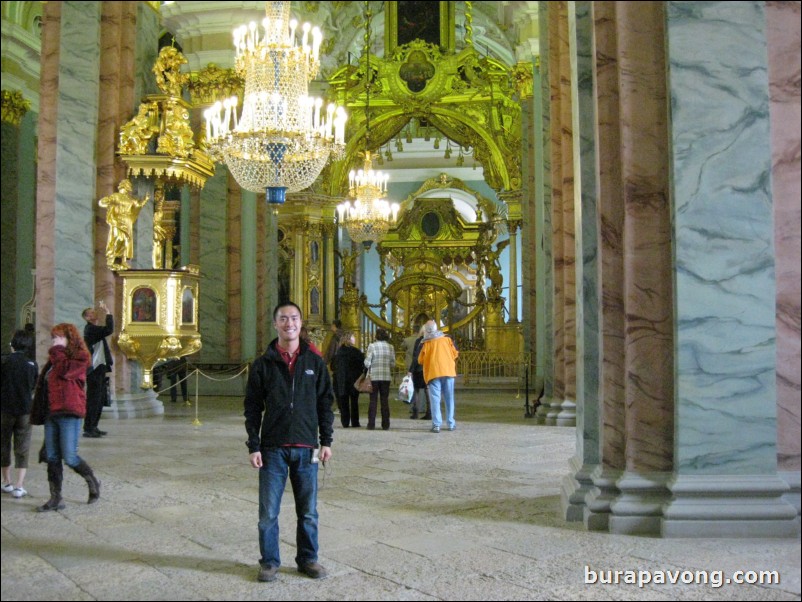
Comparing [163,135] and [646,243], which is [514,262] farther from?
[646,243]

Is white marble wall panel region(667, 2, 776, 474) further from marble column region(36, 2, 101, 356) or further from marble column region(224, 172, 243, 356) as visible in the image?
marble column region(224, 172, 243, 356)

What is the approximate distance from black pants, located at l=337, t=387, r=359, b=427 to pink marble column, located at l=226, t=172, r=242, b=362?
5498 mm

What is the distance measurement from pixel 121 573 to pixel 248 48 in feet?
29.9

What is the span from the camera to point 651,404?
17.9 ft

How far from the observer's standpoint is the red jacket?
5730 mm

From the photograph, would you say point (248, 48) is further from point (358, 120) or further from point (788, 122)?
point (358, 120)

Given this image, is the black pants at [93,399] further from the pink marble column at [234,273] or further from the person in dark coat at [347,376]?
the pink marble column at [234,273]

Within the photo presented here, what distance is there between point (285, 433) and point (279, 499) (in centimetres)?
37

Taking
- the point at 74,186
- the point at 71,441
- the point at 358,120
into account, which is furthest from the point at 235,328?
the point at 71,441

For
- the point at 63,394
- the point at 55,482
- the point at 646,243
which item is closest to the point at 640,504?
the point at 646,243

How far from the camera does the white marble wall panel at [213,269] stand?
17.0m

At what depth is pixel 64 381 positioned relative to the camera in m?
5.79

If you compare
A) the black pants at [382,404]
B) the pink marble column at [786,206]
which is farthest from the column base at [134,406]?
the pink marble column at [786,206]

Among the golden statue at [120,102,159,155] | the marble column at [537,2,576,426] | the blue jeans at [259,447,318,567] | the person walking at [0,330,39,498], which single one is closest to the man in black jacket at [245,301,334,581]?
the blue jeans at [259,447,318,567]
